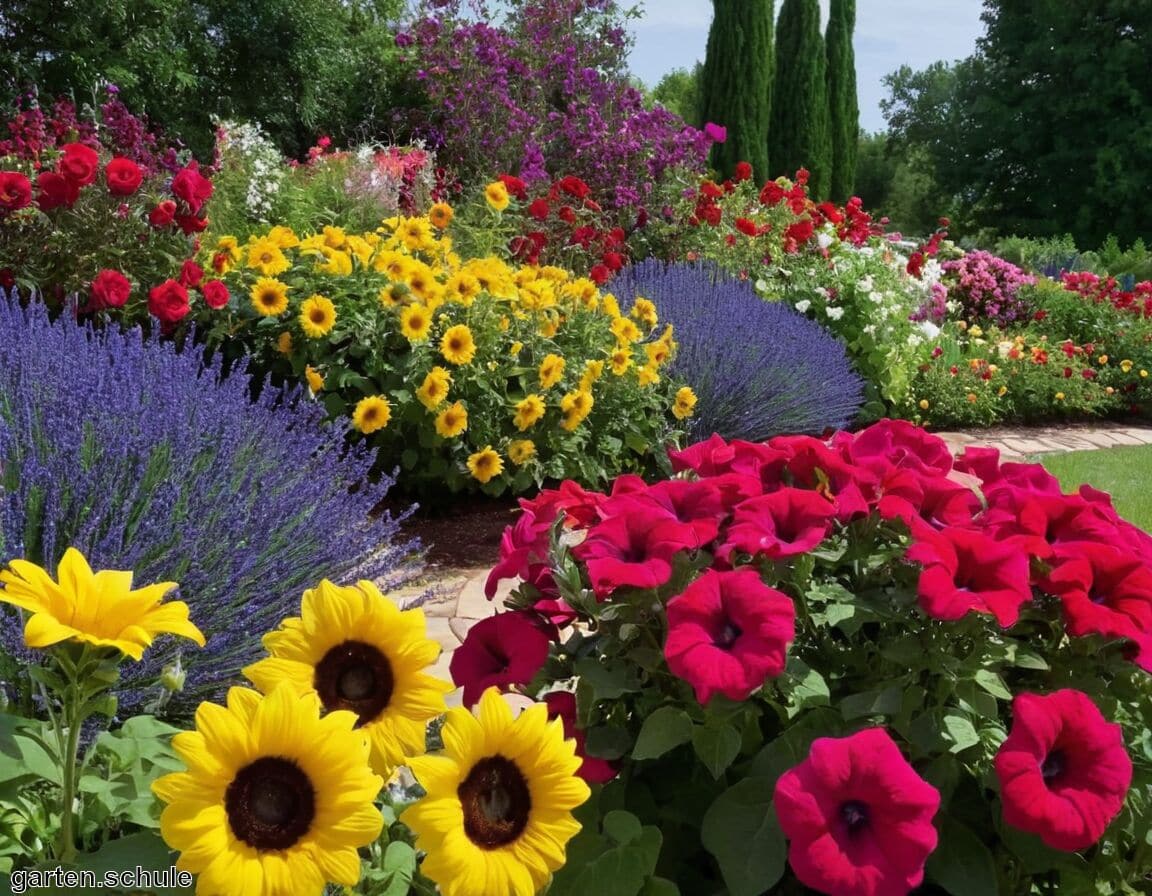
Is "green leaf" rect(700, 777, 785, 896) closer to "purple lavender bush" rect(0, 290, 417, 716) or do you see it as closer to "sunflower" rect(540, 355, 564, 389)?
"purple lavender bush" rect(0, 290, 417, 716)

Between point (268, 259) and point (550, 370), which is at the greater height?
point (268, 259)

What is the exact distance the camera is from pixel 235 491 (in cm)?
211

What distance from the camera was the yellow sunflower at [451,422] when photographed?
11.6 ft

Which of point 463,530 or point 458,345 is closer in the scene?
point 458,345

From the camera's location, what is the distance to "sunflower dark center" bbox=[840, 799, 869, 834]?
1096 mm

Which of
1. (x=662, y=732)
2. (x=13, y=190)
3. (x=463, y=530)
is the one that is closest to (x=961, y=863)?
(x=662, y=732)

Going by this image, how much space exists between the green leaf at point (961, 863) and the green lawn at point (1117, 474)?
3643mm

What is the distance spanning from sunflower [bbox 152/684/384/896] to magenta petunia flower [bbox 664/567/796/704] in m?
0.38

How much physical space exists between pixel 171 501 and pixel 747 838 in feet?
4.14

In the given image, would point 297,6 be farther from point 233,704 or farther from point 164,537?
point 233,704

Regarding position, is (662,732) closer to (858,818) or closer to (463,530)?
(858,818)

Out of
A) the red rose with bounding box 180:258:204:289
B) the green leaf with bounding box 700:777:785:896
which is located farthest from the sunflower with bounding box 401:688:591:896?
the red rose with bounding box 180:258:204:289

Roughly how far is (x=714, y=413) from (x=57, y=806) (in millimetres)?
3617

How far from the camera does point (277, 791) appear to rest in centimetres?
89
